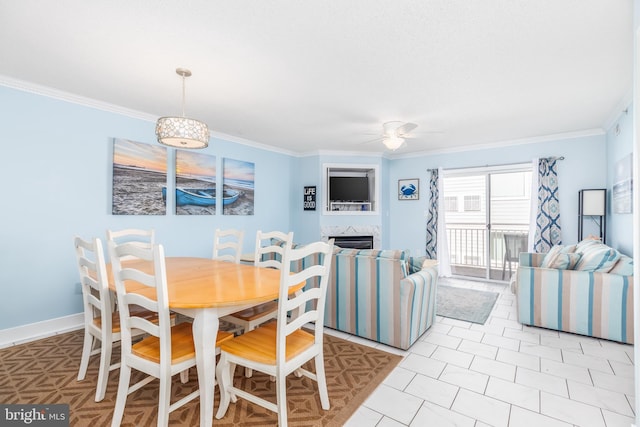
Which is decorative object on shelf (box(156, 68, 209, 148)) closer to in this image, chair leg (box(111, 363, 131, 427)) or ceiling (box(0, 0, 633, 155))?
ceiling (box(0, 0, 633, 155))

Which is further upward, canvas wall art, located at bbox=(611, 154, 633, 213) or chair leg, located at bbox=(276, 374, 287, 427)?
canvas wall art, located at bbox=(611, 154, 633, 213)

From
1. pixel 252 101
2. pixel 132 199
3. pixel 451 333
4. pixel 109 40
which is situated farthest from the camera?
pixel 132 199

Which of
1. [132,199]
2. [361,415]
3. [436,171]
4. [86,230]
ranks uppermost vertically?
[436,171]

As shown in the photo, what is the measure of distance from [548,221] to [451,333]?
9.43ft

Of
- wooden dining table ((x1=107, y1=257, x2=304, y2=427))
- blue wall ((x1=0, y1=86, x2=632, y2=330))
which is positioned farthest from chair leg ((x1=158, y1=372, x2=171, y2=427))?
blue wall ((x1=0, y1=86, x2=632, y2=330))

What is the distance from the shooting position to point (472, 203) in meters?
5.64

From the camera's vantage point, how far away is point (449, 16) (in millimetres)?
1891

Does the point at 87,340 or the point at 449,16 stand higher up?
the point at 449,16

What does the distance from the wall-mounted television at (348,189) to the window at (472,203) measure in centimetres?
185

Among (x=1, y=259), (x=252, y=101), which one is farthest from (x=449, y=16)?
(x=1, y=259)

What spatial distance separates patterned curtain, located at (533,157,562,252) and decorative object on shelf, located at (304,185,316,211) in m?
3.70

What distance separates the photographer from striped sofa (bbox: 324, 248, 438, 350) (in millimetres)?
2670

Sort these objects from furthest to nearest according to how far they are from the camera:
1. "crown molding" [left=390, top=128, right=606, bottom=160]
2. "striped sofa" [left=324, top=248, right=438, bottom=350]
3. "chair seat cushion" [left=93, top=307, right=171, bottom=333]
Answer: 1. "crown molding" [left=390, top=128, right=606, bottom=160]
2. "striped sofa" [left=324, top=248, right=438, bottom=350]
3. "chair seat cushion" [left=93, top=307, right=171, bottom=333]

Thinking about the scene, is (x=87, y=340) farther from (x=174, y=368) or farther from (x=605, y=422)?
(x=605, y=422)
